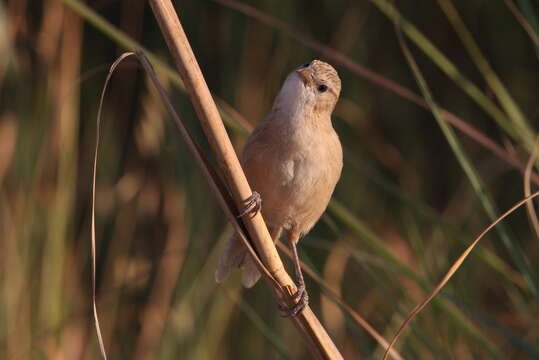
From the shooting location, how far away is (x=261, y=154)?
183cm

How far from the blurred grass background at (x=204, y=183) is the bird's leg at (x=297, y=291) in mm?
220

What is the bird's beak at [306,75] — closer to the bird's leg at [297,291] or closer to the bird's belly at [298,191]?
the bird's belly at [298,191]

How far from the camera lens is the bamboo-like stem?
1096 mm

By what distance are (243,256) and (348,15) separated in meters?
1.25

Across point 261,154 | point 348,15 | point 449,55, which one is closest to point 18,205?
point 261,154

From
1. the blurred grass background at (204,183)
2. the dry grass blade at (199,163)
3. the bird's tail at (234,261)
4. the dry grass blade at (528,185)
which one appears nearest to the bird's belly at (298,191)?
the bird's tail at (234,261)

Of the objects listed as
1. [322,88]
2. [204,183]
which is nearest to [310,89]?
[322,88]

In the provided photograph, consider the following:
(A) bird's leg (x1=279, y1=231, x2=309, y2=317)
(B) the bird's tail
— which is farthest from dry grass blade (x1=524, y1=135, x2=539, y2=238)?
(B) the bird's tail

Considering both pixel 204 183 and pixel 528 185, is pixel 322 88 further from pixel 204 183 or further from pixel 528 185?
pixel 204 183

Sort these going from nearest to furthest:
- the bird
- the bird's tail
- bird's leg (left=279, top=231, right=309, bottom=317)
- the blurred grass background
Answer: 1. bird's leg (left=279, top=231, right=309, bottom=317)
2. the bird
3. the bird's tail
4. the blurred grass background

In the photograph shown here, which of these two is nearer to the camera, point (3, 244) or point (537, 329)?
point (537, 329)

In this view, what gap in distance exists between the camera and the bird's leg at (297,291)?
1313 millimetres

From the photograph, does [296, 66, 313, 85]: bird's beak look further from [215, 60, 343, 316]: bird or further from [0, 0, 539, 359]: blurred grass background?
[0, 0, 539, 359]: blurred grass background

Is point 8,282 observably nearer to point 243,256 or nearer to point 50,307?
point 50,307
